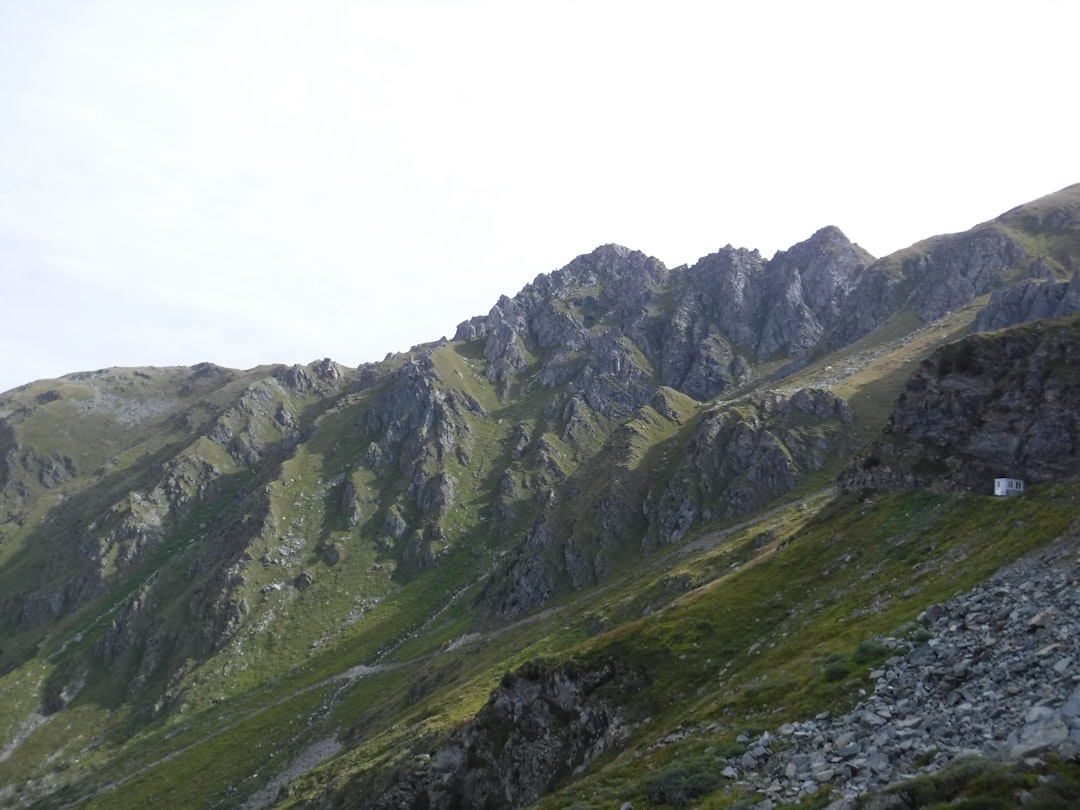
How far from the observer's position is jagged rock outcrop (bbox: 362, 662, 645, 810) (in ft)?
176

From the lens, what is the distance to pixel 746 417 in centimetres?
16375

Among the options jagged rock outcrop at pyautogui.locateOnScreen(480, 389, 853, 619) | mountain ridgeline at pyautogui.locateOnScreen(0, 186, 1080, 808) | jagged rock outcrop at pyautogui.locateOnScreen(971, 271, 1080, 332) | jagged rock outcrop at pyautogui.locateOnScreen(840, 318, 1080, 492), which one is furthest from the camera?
jagged rock outcrop at pyautogui.locateOnScreen(971, 271, 1080, 332)

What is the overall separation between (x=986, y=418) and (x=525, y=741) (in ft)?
183

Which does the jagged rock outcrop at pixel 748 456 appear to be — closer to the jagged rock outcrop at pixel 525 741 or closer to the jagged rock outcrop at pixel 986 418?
the jagged rock outcrop at pixel 986 418

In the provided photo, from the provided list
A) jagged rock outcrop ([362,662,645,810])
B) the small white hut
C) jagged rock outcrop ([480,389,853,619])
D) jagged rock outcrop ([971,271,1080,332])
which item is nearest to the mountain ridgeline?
jagged rock outcrop ([362,662,645,810])

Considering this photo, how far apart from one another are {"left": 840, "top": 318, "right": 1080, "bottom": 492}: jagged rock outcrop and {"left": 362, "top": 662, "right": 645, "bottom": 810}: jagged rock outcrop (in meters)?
39.3

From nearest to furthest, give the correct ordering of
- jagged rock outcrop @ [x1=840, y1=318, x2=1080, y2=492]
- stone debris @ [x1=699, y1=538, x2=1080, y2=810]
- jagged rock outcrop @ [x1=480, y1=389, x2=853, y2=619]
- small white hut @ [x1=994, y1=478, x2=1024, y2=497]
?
stone debris @ [x1=699, y1=538, x2=1080, y2=810] < small white hut @ [x1=994, y1=478, x2=1024, y2=497] < jagged rock outcrop @ [x1=840, y1=318, x2=1080, y2=492] < jagged rock outcrop @ [x1=480, y1=389, x2=853, y2=619]

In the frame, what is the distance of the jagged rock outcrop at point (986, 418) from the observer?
64875mm

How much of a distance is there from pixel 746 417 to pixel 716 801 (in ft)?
473

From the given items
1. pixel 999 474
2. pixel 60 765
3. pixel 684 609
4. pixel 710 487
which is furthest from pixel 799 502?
pixel 60 765

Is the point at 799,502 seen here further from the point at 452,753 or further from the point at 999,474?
the point at 452,753

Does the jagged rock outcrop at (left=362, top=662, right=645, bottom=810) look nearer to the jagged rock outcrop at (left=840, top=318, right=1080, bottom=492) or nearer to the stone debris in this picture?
the stone debris

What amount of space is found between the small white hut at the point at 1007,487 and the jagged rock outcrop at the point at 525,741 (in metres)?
36.7

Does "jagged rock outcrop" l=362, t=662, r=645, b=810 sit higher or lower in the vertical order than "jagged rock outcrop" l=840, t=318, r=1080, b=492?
lower
